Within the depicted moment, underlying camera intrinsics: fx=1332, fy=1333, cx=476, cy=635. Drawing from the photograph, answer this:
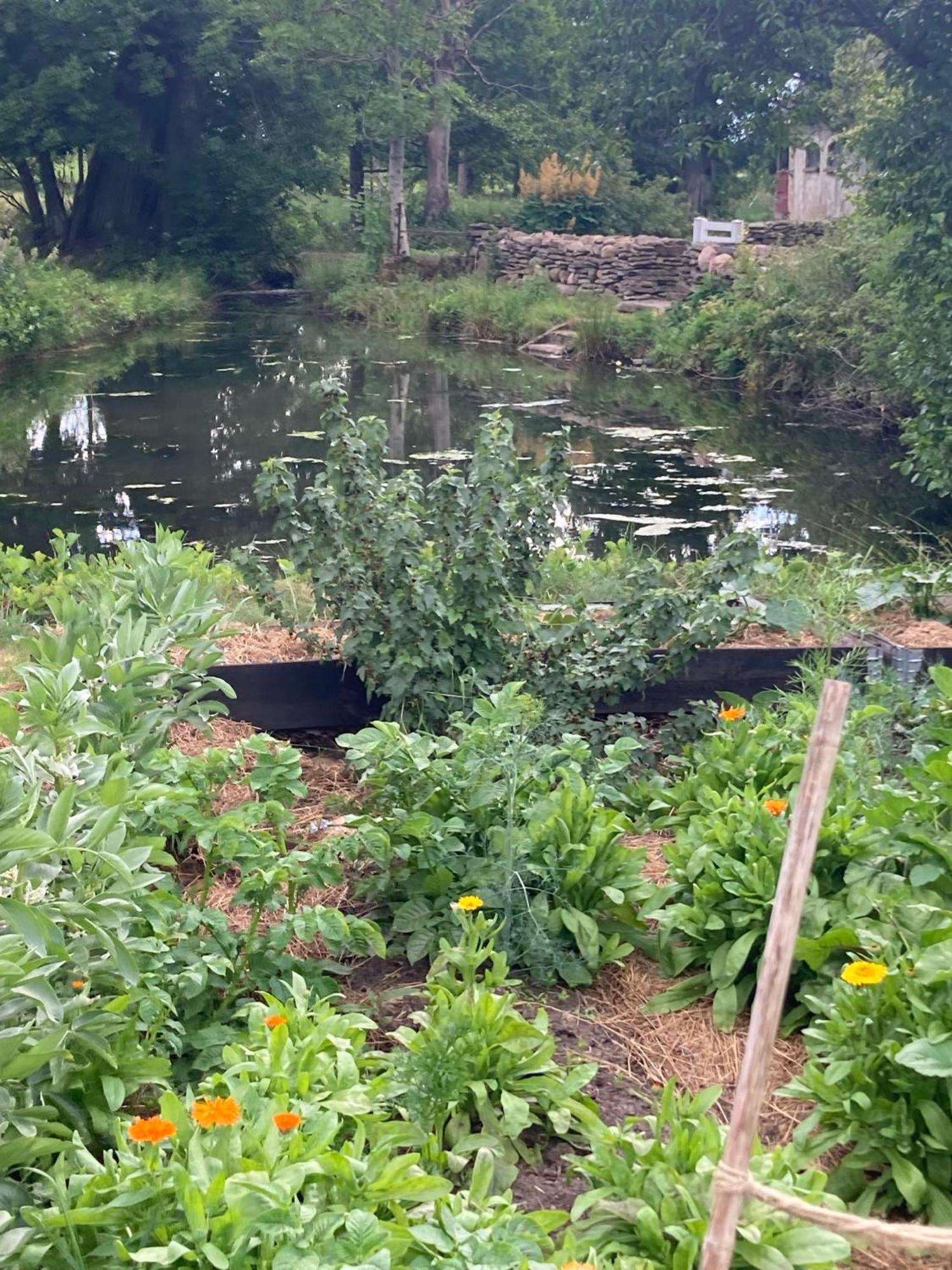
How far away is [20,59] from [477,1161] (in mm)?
33672

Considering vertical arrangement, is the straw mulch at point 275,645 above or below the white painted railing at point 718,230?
below

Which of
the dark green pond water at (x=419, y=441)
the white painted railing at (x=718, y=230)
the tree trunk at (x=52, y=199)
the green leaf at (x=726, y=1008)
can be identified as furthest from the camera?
the tree trunk at (x=52, y=199)

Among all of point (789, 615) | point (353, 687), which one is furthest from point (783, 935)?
point (789, 615)

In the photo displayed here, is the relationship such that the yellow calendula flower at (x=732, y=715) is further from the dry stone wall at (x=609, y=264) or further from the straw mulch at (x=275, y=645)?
the dry stone wall at (x=609, y=264)

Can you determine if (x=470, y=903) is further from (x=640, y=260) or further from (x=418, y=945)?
(x=640, y=260)

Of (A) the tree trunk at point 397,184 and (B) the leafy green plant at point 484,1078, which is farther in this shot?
(A) the tree trunk at point 397,184

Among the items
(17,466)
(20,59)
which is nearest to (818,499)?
(17,466)

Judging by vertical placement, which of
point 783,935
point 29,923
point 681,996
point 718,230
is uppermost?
point 718,230

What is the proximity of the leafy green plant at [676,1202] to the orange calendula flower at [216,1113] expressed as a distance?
0.57m

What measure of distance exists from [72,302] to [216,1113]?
2342 centimetres

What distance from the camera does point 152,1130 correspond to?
6.16 ft

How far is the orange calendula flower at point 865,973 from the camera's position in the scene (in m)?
2.30

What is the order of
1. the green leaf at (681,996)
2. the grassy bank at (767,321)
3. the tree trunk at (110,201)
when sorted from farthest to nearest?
the tree trunk at (110,201)
the grassy bank at (767,321)
the green leaf at (681,996)

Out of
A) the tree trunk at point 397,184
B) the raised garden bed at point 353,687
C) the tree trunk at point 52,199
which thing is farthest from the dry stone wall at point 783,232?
the raised garden bed at point 353,687
